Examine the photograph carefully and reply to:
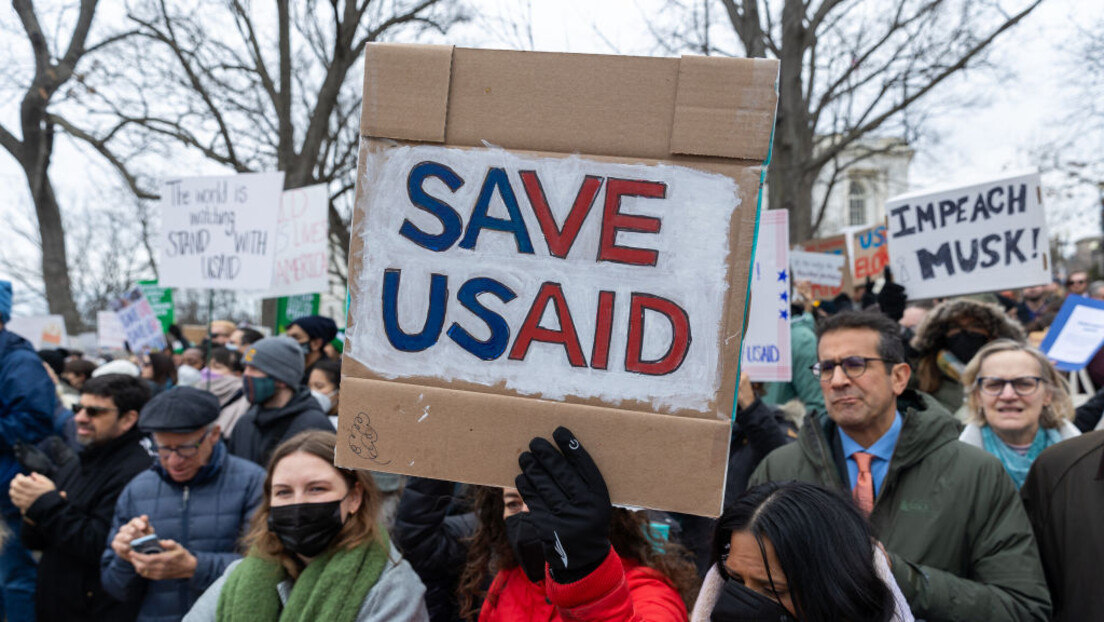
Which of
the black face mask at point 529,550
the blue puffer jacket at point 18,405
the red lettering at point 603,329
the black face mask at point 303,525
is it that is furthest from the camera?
the blue puffer jacket at point 18,405

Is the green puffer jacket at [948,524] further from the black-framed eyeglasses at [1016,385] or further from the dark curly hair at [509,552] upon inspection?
the black-framed eyeglasses at [1016,385]

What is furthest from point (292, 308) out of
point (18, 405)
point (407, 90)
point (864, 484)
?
point (407, 90)

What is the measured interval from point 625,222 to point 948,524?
152 centimetres

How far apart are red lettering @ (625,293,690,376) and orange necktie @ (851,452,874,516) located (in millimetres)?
1376

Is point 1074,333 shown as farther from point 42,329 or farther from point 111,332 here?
point 42,329

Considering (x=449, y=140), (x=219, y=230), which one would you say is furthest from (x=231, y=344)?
(x=449, y=140)

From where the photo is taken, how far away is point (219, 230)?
21.6 ft

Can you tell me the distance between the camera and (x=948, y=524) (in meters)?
2.62

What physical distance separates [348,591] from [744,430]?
72.6 inches

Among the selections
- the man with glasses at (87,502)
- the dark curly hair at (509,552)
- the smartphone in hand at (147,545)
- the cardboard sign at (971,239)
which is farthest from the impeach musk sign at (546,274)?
the cardboard sign at (971,239)

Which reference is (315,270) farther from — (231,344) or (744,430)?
(744,430)

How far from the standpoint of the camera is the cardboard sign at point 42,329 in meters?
12.3

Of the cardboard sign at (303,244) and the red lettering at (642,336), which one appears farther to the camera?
the cardboard sign at (303,244)

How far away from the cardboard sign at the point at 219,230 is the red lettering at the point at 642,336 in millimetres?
5045
